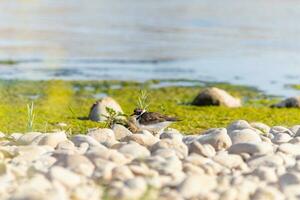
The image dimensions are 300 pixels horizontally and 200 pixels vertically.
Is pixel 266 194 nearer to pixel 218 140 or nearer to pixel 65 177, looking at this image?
pixel 65 177

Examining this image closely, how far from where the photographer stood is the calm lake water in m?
24.9

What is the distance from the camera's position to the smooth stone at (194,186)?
7172mm

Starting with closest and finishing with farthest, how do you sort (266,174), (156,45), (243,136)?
(266,174)
(243,136)
(156,45)

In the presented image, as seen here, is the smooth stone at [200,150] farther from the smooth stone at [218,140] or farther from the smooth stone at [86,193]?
the smooth stone at [86,193]

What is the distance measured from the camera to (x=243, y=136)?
9594 mm

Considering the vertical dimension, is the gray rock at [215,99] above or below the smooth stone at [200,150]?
below

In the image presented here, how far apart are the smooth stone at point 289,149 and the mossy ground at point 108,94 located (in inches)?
151

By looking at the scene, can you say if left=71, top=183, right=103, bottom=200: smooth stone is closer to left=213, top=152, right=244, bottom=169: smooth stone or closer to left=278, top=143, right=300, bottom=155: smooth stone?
left=213, top=152, right=244, bottom=169: smooth stone

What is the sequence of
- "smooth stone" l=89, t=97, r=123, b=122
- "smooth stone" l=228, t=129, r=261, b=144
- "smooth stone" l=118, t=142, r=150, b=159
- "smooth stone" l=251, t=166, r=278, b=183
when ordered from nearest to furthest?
"smooth stone" l=251, t=166, r=278, b=183 < "smooth stone" l=118, t=142, r=150, b=159 < "smooth stone" l=228, t=129, r=261, b=144 < "smooth stone" l=89, t=97, r=123, b=122

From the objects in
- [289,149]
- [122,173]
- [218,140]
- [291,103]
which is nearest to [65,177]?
[122,173]

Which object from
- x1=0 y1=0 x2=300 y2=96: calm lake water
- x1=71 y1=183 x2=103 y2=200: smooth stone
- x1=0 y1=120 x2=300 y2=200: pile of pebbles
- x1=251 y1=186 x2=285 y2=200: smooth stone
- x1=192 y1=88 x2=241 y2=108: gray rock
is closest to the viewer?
x1=71 y1=183 x2=103 y2=200: smooth stone

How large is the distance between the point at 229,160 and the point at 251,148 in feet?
1.54

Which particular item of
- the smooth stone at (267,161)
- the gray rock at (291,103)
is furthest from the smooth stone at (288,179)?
the gray rock at (291,103)

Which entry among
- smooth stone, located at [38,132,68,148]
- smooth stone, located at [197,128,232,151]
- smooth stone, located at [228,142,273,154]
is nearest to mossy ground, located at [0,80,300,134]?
smooth stone, located at [38,132,68,148]
